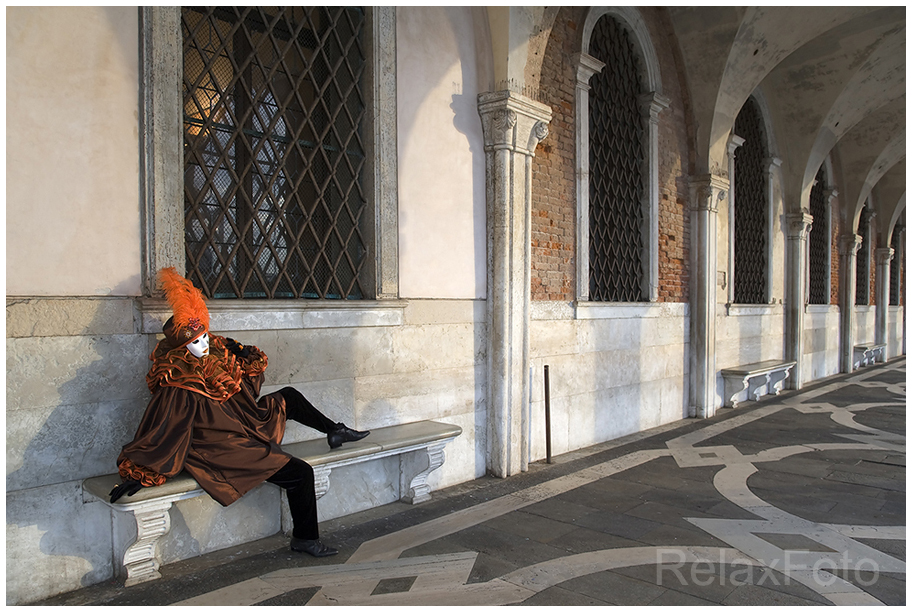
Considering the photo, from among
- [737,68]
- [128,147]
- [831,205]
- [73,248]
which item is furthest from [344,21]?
[831,205]

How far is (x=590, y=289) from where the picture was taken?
7348 millimetres

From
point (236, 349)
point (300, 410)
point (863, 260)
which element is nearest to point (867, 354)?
point (863, 260)

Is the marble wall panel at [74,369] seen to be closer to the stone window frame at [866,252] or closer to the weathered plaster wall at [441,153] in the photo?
the weathered plaster wall at [441,153]

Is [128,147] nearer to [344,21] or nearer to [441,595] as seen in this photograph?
Answer: [344,21]

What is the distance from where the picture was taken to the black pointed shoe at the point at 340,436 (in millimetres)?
4254

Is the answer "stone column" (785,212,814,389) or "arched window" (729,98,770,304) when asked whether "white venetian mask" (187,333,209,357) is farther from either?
"stone column" (785,212,814,389)

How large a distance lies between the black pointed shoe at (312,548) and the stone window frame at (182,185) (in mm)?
1321

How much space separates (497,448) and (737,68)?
5.99 meters

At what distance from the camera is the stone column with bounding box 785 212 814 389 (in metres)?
12.0

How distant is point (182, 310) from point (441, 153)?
104 inches

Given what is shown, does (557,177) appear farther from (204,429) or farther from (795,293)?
(795,293)

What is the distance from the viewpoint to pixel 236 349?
388 centimetres

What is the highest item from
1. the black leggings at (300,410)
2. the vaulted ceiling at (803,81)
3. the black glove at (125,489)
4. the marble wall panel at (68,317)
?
the vaulted ceiling at (803,81)

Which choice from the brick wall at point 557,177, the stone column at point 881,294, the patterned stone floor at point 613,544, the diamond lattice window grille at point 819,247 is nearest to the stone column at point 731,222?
the patterned stone floor at point 613,544
